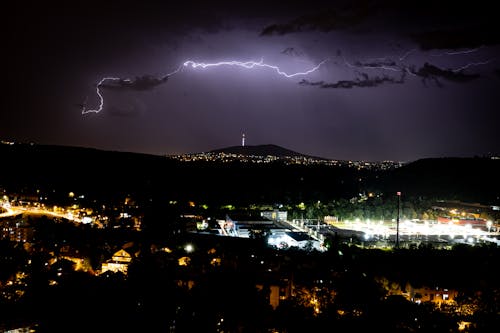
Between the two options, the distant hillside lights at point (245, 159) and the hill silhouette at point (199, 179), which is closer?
the hill silhouette at point (199, 179)

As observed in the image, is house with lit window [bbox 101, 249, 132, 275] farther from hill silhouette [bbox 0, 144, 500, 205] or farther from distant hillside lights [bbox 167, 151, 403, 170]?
distant hillside lights [bbox 167, 151, 403, 170]

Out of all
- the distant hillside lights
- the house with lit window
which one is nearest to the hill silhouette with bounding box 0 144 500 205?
the distant hillside lights

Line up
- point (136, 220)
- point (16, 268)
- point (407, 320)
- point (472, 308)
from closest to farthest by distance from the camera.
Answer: point (407, 320), point (472, 308), point (16, 268), point (136, 220)

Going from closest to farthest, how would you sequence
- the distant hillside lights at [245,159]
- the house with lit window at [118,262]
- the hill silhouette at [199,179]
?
1. the house with lit window at [118,262]
2. the hill silhouette at [199,179]
3. the distant hillside lights at [245,159]

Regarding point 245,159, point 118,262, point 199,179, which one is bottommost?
point 118,262

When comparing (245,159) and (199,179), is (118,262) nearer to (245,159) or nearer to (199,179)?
(199,179)

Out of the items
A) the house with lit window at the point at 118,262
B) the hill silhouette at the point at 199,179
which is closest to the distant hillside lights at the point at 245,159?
the hill silhouette at the point at 199,179

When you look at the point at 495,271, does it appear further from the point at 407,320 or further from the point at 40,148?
the point at 40,148

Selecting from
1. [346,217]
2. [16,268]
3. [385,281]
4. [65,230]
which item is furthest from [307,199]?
[16,268]

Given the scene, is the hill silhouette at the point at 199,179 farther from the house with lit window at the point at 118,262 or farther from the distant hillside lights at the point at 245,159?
the house with lit window at the point at 118,262

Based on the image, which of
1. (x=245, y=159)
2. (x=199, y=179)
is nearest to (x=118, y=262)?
(x=199, y=179)

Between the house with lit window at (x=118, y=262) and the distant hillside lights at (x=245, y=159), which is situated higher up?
the distant hillside lights at (x=245, y=159)
